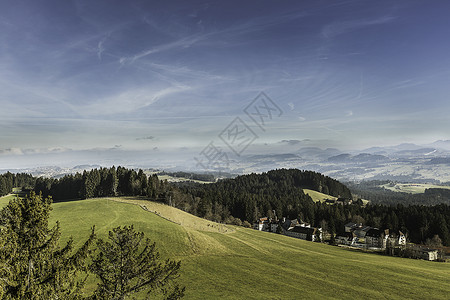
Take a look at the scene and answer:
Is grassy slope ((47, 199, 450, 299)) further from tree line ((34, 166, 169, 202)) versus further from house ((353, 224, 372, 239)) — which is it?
house ((353, 224, 372, 239))

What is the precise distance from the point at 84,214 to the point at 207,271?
47391 mm

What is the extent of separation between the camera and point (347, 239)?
102938 mm

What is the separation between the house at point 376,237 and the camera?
320 feet

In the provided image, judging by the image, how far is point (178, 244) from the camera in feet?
175

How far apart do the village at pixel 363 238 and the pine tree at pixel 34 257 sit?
313ft

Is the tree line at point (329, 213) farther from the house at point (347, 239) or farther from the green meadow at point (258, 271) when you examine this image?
the green meadow at point (258, 271)

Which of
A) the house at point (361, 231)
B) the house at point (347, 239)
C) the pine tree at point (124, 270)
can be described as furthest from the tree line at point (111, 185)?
the house at point (361, 231)

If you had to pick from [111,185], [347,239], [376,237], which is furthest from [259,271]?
[111,185]

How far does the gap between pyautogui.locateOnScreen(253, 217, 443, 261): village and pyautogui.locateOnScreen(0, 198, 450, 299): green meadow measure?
28810mm

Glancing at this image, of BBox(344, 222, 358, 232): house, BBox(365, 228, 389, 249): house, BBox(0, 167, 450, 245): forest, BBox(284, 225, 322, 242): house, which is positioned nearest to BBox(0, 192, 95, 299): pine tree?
BBox(0, 167, 450, 245): forest

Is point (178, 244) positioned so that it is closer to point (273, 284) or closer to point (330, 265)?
point (273, 284)

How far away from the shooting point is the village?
3068 inches

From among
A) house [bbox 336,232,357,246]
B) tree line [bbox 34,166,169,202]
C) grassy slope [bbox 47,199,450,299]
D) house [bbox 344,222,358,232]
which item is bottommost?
house [bbox 336,232,357,246]

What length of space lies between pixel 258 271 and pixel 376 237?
82.3m
